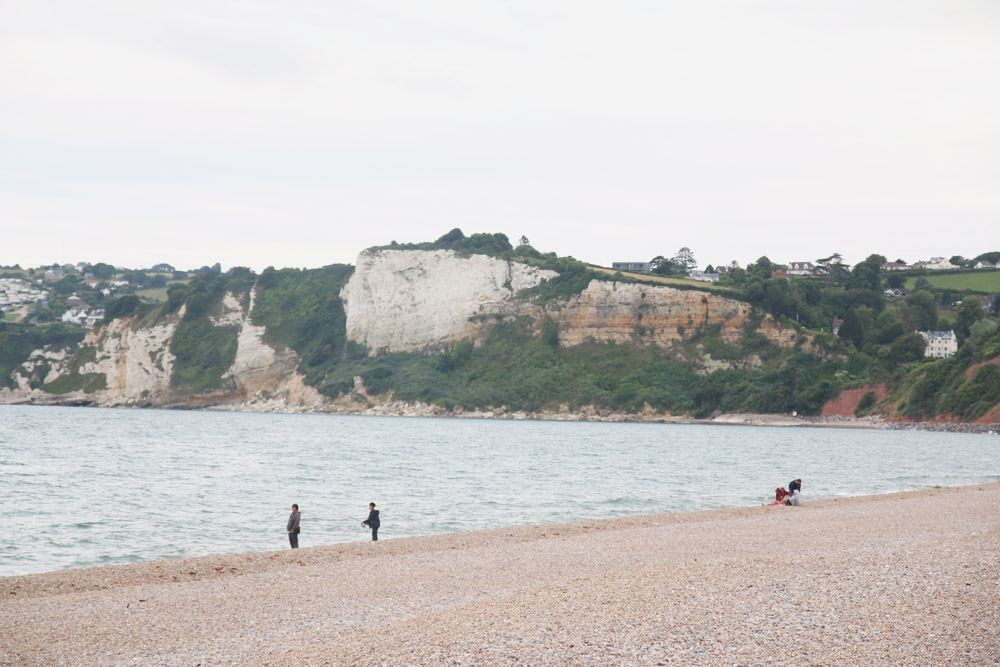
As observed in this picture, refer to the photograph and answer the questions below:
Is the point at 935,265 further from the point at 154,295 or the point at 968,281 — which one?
the point at 154,295

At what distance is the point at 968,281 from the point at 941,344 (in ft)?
137

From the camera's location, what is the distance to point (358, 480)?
38031mm

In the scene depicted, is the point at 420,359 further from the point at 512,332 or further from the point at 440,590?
Result: the point at 440,590

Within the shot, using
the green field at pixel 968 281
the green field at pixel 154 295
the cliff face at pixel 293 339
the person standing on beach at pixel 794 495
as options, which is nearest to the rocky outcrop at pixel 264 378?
the cliff face at pixel 293 339

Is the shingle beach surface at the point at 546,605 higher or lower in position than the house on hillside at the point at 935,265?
lower

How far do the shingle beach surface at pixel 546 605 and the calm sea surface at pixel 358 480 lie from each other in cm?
539

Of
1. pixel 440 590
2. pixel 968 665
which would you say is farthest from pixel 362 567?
pixel 968 665

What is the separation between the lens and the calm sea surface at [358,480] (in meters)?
23.3

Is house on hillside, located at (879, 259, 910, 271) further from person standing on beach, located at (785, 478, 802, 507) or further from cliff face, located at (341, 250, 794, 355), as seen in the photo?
person standing on beach, located at (785, 478, 802, 507)

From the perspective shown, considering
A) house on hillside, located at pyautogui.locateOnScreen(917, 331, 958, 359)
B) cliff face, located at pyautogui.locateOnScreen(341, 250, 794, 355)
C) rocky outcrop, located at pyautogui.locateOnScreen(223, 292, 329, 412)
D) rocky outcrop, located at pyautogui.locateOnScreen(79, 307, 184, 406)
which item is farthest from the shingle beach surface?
rocky outcrop, located at pyautogui.locateOnScreen(79, 307, 184, 406)

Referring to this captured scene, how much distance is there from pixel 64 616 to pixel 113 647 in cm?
223

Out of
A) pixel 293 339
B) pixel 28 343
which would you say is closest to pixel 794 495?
pixel 293 339

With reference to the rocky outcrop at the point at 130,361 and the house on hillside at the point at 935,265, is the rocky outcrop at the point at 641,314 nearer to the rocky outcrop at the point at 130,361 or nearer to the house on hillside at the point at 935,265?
the rocky outcrop at the point at 130,361

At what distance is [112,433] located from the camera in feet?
226
